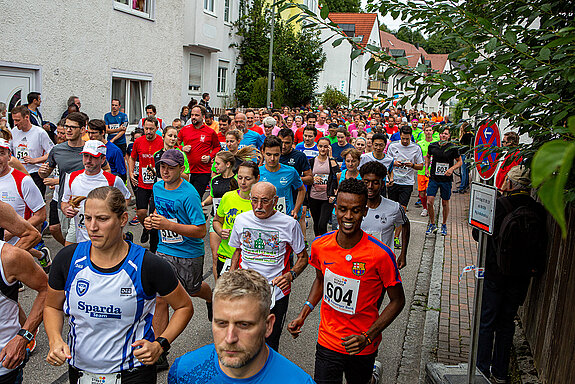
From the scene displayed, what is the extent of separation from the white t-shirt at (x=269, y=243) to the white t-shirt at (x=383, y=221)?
933 millimetres

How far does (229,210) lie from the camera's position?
Result: 6273mm

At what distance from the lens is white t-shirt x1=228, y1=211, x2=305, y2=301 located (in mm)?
5270

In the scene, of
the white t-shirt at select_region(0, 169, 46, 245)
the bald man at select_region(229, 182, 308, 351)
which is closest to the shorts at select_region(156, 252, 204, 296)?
the bald man at select_region(229, 182, 308, 351)

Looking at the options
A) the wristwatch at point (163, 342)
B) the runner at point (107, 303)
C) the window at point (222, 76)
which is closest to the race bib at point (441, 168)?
the runner at point (107, 303)

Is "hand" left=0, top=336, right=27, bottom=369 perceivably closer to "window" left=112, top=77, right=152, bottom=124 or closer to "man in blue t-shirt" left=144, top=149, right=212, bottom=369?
"man in blue t-shirt" left=144, top=149, right=212, bottom=369

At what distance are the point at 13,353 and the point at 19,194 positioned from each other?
2.89m

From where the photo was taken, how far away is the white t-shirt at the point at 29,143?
9273 millimetres

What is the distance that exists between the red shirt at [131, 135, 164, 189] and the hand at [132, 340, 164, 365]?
21.3 feet

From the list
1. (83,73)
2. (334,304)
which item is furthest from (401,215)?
(83,73)

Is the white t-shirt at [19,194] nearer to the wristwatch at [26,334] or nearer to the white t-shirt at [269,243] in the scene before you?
the white t-shirt at [269,243]

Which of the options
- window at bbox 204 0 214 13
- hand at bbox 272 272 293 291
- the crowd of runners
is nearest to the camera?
the crowd of runners

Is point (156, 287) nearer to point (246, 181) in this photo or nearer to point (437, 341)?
point (246, 181)

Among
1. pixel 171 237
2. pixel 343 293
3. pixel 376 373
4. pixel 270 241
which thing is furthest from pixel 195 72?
pixel 343 293

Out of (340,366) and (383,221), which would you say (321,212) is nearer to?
(383,221)
